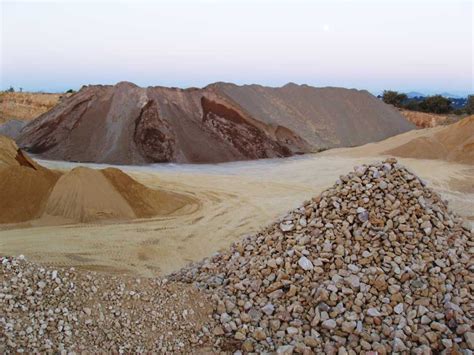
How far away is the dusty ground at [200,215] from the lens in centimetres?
727

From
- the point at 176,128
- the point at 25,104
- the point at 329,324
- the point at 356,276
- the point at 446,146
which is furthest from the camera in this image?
the point at 25,104

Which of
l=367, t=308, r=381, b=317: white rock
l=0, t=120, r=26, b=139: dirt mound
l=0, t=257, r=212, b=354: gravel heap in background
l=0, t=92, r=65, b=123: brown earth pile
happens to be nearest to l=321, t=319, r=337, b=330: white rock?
l=367, t=308, r=381, b=317: white rock

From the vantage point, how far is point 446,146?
17.2 meters

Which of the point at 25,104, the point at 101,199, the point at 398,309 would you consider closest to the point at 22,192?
the point at 101,199

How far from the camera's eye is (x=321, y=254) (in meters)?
4.84

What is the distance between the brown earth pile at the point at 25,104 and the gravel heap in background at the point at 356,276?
82.0 ft

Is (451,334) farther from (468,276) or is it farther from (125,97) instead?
(125,97)

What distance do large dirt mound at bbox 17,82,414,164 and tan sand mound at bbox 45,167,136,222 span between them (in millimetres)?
7023

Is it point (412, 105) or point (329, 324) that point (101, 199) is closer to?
point (329, 324)

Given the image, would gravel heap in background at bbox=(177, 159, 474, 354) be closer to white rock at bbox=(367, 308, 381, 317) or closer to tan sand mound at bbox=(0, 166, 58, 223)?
white rock at bbox=(367, 308, 381, 317)

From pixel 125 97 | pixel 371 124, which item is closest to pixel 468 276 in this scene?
pixel 125 97

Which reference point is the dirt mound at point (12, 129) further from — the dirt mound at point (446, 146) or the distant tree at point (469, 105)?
the distant tree at point (469, 105)

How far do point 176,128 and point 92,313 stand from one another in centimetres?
1374

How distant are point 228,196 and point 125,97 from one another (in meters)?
8.59
